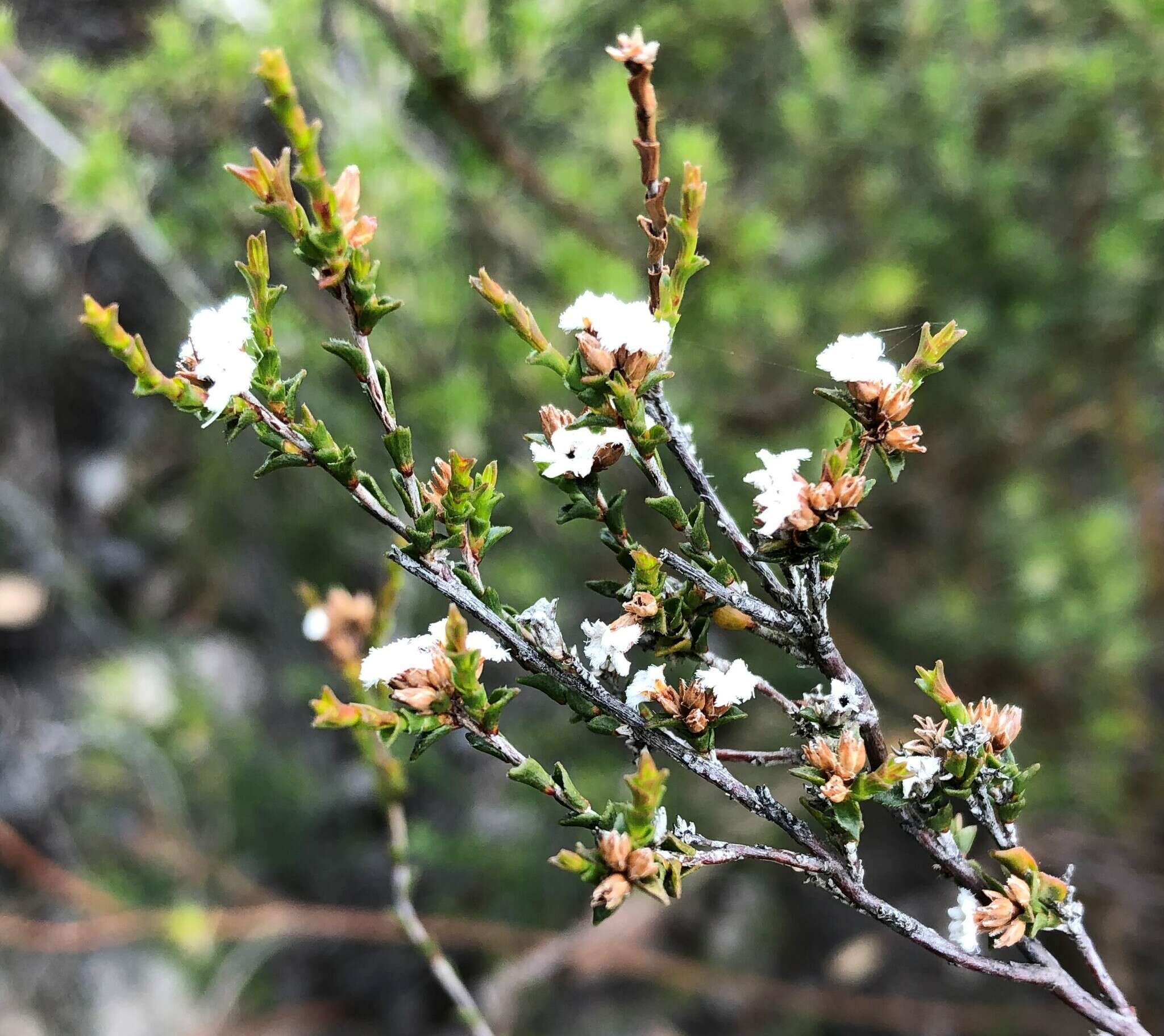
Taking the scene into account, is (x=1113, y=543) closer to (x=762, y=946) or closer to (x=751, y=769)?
(x=751, y=769)

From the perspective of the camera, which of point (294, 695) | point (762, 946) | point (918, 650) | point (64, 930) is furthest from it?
point (294, 695)

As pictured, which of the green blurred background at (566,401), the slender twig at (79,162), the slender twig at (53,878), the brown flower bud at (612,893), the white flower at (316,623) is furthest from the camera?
the slender twig at (53,878)

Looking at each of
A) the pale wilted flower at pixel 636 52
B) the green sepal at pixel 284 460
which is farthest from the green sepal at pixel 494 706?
the pale wilted flower at pixel 636 52

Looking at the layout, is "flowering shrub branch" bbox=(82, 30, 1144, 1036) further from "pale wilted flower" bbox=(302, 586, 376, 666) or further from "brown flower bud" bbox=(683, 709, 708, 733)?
"pale wilted flower" bbox=(302, 586, 376, 666)

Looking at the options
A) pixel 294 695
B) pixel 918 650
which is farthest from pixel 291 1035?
pixel 918 650

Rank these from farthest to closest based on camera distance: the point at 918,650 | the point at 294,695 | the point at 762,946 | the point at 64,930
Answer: the point at 294,695 < the point at 762,946 < the point at 918,650 < the point at 64,930

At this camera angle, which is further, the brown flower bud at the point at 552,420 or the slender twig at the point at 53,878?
the slender twig at the point at 53,878

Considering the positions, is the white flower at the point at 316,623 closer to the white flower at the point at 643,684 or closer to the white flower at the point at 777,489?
the white flower at the point at 643,684
